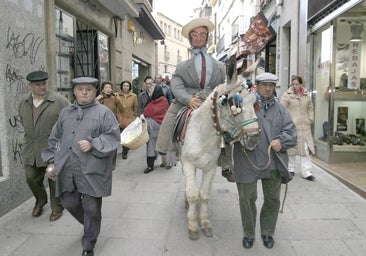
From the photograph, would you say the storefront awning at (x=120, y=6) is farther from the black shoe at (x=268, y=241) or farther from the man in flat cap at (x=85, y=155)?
the black shoe at (x=268, y=241)

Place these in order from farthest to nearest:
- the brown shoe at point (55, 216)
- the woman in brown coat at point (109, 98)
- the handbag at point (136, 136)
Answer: the woman in brown coat at point (109, 98), the handbag at point (136, 136), the brown shoe at point (55, 216)

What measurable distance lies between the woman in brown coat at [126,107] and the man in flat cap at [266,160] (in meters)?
5.53

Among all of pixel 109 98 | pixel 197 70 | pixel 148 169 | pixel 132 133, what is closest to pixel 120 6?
pixel 109 98

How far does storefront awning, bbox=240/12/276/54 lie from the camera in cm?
1431

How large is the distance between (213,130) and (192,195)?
0.76 m

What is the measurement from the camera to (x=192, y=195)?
419 centimetres

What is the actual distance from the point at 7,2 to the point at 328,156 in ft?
21.8

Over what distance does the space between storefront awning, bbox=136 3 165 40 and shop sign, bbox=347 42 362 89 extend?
7.93 metres

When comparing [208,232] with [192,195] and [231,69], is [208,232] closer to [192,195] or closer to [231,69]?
[192,195]

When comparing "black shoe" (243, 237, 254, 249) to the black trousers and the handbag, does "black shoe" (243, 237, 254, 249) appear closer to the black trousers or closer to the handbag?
the black trousers

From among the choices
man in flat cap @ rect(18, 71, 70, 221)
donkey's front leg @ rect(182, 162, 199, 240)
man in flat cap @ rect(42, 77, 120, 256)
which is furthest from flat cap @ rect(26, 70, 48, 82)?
donkey's front leg @ rect(182, 162, 199, 240)

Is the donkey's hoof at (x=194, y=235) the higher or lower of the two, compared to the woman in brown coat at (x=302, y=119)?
lower

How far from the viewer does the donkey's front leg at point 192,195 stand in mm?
4191

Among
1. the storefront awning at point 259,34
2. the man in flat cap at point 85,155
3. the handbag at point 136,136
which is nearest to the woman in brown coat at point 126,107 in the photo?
the handbag at point 136,136
